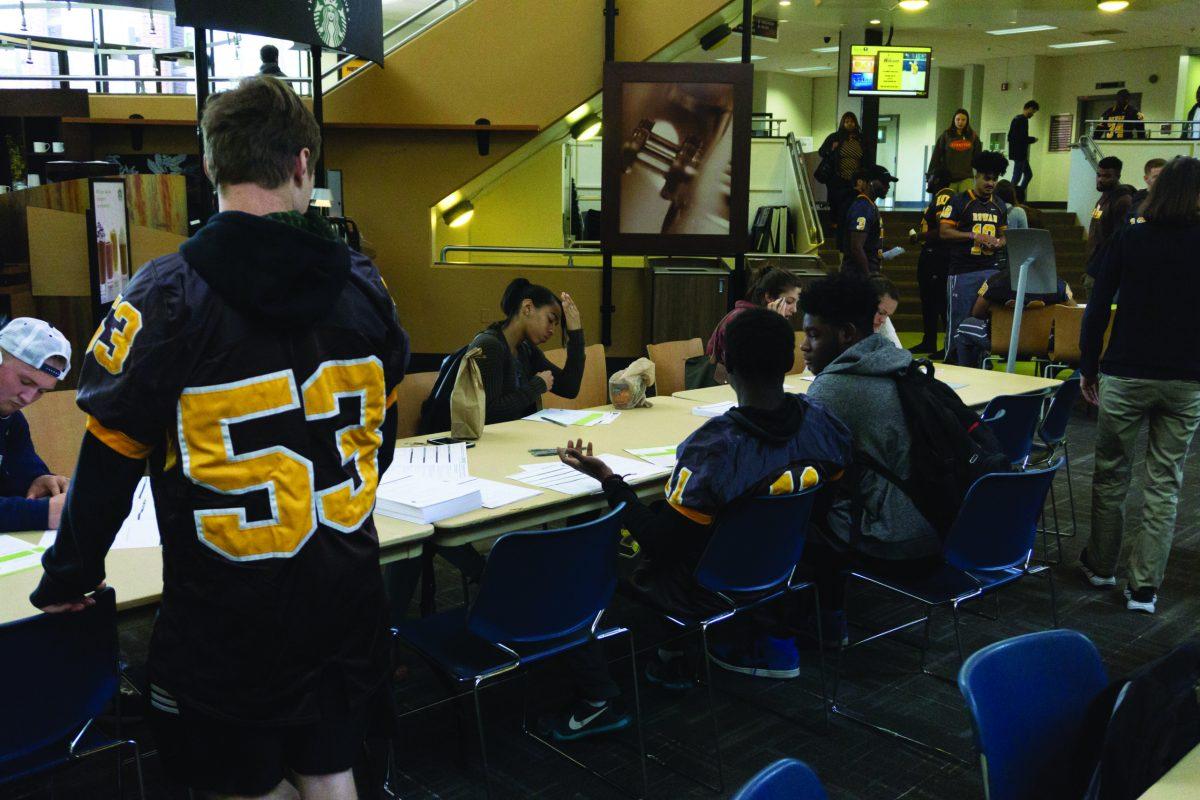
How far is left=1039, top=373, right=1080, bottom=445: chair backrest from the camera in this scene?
4.55 meters

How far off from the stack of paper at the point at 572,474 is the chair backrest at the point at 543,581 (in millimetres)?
387

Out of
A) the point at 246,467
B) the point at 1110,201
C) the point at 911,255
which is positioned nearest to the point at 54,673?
the point at 246,467

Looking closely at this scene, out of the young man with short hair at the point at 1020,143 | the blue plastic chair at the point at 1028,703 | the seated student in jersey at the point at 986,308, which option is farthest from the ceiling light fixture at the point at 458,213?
the young man with short hair at the point at 1020,143

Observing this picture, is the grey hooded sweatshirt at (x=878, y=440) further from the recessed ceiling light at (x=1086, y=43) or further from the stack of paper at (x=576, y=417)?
the recessed ceiling light at (x=1086, y=43)

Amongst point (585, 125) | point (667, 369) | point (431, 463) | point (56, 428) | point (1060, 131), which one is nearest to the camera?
point (431, 463)

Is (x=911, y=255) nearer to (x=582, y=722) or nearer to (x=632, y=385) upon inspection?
(x=632, y=385)

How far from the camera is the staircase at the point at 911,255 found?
1168 cm

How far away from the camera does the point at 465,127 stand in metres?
8.24

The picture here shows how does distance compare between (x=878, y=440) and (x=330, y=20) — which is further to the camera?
(x=330, y=20)

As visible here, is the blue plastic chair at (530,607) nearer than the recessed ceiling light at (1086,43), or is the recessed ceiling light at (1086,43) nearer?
the blue plastic chair at (530,607)

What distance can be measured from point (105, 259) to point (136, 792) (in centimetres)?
296

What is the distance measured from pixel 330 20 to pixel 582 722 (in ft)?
15.9

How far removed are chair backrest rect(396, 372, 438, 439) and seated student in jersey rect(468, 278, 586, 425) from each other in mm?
287

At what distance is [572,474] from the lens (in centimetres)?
309
